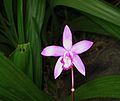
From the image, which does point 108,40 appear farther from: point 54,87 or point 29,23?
point 29,23

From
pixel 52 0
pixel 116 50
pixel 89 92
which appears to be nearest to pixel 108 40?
pixel 116 50

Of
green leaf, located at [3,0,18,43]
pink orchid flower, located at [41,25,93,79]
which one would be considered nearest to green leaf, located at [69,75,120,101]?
pink orchid flower, located at [41,25,93,79]

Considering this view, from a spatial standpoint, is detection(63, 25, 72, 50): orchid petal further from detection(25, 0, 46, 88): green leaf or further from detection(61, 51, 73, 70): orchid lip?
detection(25, 0, 46, 88): green leaf

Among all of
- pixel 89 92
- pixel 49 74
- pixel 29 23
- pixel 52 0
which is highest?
pixel 52 0

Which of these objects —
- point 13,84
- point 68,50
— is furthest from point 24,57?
point 68,50

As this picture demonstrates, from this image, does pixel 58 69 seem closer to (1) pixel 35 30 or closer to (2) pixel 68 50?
(2) pixel 68 50

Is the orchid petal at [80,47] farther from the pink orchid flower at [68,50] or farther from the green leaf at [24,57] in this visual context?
the green leaf at [24,57]
